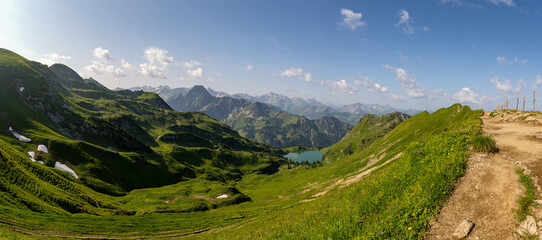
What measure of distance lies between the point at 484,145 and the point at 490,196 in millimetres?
6010

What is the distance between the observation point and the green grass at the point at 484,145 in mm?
15890

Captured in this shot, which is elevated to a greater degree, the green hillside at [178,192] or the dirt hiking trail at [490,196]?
the dirt hiking trail at [490,196]

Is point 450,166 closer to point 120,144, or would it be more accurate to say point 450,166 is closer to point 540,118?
point 540,118

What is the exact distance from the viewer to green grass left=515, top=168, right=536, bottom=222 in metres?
10.1

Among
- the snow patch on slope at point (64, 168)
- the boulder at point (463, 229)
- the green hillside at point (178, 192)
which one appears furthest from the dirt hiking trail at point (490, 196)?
the snow patch on slope at point (64, 168)

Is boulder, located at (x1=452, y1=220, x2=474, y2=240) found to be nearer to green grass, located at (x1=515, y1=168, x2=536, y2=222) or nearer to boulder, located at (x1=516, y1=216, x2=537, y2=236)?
boulder, located at (x1=516, y1=216, x2=537, y2=236)

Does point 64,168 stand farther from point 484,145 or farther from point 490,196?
point 484,145

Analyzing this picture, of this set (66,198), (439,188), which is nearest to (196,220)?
(66,198)

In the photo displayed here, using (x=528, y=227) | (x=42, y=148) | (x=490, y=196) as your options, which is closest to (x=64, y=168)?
(x=42, y=148)

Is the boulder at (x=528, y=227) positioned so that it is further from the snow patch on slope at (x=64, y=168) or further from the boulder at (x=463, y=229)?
the snow patch on slope at (x=64, y=168)

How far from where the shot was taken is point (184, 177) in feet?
597

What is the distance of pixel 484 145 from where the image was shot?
16.0 metres

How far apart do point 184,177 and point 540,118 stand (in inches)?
7738

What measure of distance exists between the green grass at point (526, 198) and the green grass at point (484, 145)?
360 cm
